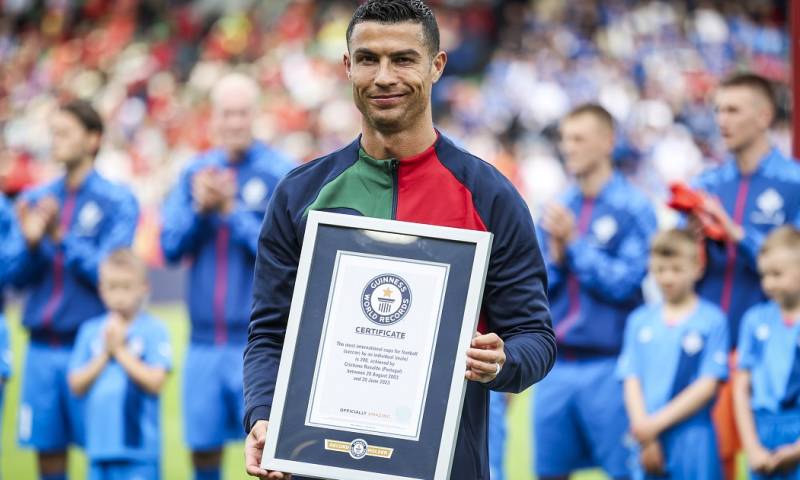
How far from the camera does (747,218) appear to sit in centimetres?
603

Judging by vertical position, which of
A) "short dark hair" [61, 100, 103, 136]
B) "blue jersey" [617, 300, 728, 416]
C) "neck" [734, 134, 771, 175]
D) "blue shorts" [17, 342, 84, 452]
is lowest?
"blue shorts" [17, 342, 84, 452]

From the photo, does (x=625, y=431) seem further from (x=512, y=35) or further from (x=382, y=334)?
(x=512, y=35)

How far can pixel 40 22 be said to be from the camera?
92.8 feet

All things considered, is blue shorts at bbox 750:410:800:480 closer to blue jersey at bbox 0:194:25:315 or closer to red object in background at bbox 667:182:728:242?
red object in background at bbox 667:182:728:242

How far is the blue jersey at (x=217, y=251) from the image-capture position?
676 centimetres

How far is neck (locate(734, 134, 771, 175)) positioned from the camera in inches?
238

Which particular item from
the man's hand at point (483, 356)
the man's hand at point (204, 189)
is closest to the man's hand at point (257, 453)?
the man's hand at point (483, 356)

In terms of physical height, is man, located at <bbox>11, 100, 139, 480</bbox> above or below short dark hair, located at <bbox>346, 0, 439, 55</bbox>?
below

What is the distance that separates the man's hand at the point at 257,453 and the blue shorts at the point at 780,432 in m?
3.23

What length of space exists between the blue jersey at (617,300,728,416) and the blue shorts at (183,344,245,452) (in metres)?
2.09

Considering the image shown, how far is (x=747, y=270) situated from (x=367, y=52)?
357 cm

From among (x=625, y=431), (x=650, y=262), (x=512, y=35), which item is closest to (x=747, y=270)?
(x=650, y=262)

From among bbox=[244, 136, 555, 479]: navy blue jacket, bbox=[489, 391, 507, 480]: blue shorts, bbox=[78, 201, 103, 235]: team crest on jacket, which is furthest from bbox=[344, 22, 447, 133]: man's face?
bbox=[78, 201, 103, 235]: team crest on jacket

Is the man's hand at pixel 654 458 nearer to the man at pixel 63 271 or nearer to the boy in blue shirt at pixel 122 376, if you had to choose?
the boy in blue shirt at pixel 122 376
